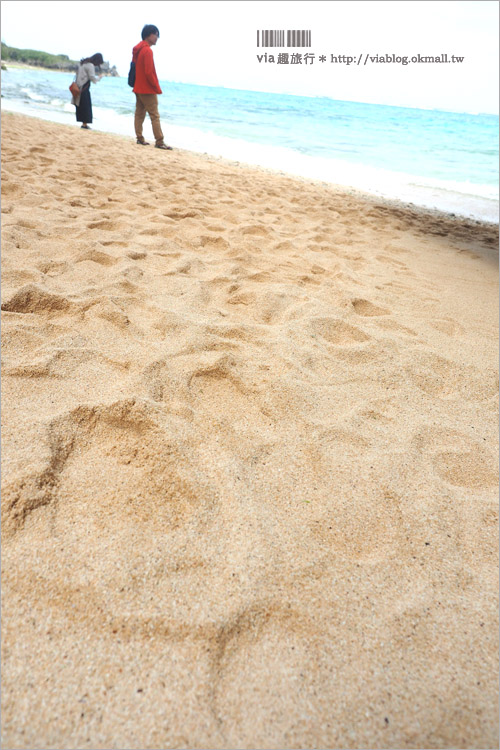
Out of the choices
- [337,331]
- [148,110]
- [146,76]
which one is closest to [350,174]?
[148,110]

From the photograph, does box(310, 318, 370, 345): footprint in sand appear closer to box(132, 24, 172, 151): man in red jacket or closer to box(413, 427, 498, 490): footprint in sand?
box(413, 427, 498, 490): footprint in sand

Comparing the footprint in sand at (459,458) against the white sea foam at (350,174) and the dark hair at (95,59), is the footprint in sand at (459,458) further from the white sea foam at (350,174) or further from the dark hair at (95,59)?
the dark hair at (95,59)

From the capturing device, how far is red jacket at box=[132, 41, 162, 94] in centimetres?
620

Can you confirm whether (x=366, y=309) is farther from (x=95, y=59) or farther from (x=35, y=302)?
(x=95, y=59)

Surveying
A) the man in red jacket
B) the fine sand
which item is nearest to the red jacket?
the man in red jacket

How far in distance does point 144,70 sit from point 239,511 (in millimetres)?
7324

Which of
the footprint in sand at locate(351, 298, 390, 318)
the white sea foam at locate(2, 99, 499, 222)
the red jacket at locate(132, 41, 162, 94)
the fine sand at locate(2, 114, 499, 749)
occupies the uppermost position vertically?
the red jacket at locate(132, 41, 162, 94)

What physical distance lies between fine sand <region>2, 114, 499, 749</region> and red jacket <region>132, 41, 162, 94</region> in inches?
216

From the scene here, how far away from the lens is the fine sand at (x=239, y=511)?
69 cm

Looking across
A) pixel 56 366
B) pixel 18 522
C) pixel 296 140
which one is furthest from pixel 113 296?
pixel 296 140

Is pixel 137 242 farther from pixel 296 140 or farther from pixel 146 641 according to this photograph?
pixel 296 140

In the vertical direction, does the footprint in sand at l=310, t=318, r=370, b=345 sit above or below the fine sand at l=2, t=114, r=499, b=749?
above

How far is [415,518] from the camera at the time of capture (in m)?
1.04

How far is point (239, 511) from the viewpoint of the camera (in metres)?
0.99
